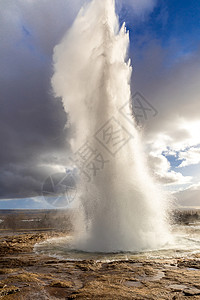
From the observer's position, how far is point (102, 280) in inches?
289

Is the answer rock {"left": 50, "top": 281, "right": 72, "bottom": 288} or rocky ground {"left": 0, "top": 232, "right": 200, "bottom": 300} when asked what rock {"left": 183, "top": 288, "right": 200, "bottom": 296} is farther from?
rock {"left": 50, "top": 281, "right": 72, "bottom": 288}

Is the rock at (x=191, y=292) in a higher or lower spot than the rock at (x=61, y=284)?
higher

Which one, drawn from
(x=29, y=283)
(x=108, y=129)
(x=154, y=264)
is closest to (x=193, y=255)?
(x=154, y=264)

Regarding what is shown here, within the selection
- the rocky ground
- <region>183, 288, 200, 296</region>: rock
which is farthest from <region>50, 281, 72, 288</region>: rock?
<region>183, 288, 200, 296</region>: rock

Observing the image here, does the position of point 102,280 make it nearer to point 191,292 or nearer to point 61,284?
point 61,284

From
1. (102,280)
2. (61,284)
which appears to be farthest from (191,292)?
(61,284)

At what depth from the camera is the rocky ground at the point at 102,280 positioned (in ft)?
19.7

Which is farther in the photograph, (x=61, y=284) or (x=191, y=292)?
(x=61, y=284)

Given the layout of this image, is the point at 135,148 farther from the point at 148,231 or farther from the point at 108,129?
the point at 148,231

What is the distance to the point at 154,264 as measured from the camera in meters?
9.42

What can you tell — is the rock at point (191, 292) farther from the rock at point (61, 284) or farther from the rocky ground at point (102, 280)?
the rock at point (61, 284)

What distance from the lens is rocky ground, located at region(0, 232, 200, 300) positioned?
599 cm

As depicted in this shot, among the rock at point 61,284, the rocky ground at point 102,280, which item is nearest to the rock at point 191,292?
the rocky ground at point 102,280

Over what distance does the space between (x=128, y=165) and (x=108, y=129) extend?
3.14m
